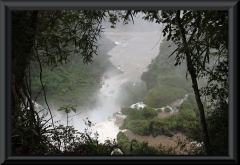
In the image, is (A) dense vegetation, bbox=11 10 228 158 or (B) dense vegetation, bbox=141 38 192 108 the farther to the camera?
(B) dense vegetation, bbox=141 38 192 108

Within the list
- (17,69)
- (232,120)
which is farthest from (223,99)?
(17,69)

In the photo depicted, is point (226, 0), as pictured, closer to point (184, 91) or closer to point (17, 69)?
point (17, 69)

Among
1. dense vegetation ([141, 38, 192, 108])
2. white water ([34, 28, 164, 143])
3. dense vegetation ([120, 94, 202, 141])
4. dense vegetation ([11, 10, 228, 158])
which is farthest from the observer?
dense vegetation ([141, 38, 192, 108])

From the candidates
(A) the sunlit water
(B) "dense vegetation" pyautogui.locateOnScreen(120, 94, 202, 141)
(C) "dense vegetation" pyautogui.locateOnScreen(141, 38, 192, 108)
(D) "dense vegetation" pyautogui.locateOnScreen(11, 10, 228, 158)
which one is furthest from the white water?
(D) "dense vegetation" pyautogui.locateOnScreen(11, 10, 228, 158)

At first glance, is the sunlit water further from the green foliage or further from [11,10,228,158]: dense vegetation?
[11,10,228,158]: dense vegetation

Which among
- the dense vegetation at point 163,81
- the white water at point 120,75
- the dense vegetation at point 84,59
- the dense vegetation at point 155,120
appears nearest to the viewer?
the dense vegetation at point 84,59

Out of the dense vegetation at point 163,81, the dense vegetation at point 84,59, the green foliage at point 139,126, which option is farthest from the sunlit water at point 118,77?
the dense vegetation at point 84,59

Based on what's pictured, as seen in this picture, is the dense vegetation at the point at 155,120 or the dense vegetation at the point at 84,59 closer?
the dense vegetation at the point at 84,59

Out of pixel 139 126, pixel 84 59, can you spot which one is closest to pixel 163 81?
pixel 139 126

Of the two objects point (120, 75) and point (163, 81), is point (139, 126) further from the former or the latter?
point (163, 81)

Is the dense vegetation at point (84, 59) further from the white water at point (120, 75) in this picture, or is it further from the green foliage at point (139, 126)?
the green foliage at point (139, 126)

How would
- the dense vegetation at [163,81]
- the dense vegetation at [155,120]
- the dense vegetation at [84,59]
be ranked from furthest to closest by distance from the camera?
the dense vegetation at [163,81], the dense vegetation at [155,120], the dense vegetation at [84,59]
